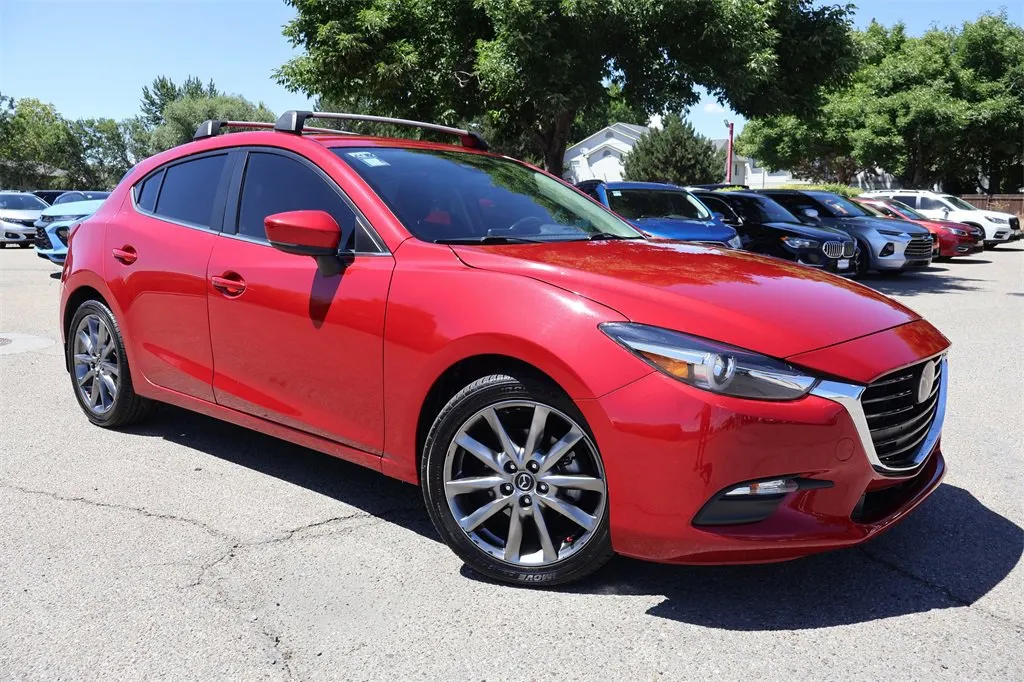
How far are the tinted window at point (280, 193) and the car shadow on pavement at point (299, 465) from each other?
122 cm

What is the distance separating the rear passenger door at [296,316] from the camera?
3539 millimetres

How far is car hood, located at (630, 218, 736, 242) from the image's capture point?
1123 centimetres

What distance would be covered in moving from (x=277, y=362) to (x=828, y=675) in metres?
2.47

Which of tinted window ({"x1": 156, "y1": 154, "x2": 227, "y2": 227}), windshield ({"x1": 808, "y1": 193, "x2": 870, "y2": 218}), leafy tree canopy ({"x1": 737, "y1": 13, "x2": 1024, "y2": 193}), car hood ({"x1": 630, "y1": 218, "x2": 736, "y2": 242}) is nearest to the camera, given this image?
tinted window ({"x1": 156, "y1": 154, "x2": 227, "y2": 227})

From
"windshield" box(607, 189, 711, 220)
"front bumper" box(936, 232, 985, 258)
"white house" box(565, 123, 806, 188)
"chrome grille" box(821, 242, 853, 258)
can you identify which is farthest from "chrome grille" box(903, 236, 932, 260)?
"white house" box(565, 123, 806, 188)

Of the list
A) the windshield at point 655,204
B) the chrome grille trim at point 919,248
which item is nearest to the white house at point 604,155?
the chrome grille trim at point 919,248

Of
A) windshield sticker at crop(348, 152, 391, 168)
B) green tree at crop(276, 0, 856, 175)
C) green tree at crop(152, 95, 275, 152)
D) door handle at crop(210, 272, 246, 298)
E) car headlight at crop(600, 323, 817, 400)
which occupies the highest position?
green tree at crop(152, 95, 275, 152)

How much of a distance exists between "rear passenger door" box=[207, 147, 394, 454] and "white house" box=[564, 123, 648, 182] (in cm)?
7047

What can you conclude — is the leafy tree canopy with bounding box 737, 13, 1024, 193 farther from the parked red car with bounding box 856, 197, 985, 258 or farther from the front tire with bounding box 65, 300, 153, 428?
the front tire with bounding box 65, 300, 153, 428

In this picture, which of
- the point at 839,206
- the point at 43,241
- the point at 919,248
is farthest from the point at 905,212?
the point at 43,241

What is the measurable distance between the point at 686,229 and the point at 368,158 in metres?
7.95

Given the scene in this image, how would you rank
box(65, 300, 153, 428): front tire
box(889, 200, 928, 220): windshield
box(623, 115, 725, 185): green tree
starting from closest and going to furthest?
1. box(65, 300, 153, 428): front tire
2. box(889, 200, 928, 220): windshield
3. box(623, 115, 725, 185): green tree

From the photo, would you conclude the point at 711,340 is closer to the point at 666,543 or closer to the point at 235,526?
the point at 666,543

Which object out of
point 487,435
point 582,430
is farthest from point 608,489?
point 487,435
